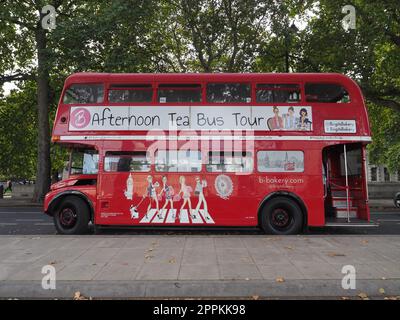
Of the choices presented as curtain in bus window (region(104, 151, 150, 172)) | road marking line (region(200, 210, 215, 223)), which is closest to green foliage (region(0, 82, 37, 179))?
curtain in bus window (region(104, 151, 150, 172))

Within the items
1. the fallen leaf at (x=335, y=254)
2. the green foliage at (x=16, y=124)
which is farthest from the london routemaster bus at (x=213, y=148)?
the green foliage at (x=16, y=124)

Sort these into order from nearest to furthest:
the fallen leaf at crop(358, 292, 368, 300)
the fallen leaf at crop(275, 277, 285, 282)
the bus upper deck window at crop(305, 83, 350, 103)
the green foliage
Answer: the fallen leaf at crop(358, 292, 368, 300), the fallen leaf at crop(275, 277, 285, 282), the bus upper deck window at crop(305, 83, 350, 103), the green foliage

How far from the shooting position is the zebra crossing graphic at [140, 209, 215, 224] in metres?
10.6

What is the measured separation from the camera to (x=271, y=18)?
20.4 metres

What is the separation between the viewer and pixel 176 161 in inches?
425

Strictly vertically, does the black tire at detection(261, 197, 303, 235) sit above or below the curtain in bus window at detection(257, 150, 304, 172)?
below

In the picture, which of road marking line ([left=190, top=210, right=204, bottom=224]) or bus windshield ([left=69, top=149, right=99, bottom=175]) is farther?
bus windshield ([left=69, top=149, right=99, bottom=175])

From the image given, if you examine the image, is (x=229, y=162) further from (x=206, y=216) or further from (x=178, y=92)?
(x=178, y=92)

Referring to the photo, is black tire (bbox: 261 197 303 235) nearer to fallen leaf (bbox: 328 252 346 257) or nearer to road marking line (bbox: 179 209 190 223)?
road marking line (bbox: 179 209 190 223)

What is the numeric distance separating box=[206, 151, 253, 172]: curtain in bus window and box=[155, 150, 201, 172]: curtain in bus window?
0.34 m

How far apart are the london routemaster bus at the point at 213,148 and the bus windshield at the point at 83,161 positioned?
0.21 meters

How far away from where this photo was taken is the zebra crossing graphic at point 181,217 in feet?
34.7

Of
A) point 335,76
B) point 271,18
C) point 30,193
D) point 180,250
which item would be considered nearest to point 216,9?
point 271,18

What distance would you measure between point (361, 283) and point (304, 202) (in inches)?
205
